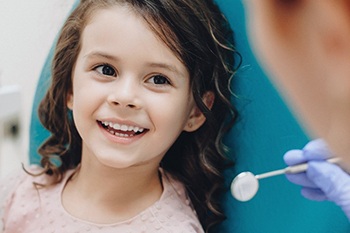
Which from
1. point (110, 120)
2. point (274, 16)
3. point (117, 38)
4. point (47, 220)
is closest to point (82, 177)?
point (47, 220)

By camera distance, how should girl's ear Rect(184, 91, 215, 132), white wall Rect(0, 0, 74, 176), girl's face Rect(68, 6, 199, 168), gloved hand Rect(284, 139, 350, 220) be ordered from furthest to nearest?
white wall Rect(0, 0, 74, 176), girl's ear Rect(184, 91, 215, 132), girl's face Rect(68, 6, 199, 168), gloved hand Rect(284, 139, 350, 220)

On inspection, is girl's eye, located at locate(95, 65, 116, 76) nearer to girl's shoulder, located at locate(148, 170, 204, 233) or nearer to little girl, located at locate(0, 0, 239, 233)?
little girl, located at locate(0, 0, 239, 233)

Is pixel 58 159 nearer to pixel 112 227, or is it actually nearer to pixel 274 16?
pixel 112 227

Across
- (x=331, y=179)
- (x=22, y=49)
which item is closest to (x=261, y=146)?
(x=331, y=179)

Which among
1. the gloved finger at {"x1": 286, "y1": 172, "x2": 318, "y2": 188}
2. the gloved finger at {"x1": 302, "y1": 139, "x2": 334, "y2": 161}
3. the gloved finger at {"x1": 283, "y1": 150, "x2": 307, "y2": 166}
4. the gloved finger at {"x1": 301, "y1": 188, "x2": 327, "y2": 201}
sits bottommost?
the gloved finger at {"x1": 301, "y1": 188, "x2": 327, "y2": 201}

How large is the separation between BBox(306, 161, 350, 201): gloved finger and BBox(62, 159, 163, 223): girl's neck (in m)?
0.35

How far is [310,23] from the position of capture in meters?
0.34

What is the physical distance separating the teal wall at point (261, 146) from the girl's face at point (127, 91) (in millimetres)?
129

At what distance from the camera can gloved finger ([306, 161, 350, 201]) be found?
2.72 ft

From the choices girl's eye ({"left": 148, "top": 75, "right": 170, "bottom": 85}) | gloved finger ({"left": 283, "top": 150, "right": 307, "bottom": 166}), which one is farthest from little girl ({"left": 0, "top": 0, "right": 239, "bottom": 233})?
gloved finger ({"left": 283, "top": 150, "right": 307, "bottom": 166})

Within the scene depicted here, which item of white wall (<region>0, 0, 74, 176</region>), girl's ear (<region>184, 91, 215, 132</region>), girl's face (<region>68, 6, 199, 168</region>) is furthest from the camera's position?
white wall (<region>0, 0, 74, 176</region>)

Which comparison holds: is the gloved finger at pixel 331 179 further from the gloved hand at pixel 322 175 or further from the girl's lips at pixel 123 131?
the girl's lips at pixel 123 131

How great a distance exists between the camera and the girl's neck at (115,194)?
107 cm

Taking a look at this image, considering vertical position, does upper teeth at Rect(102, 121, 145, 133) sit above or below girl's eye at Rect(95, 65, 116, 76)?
below
